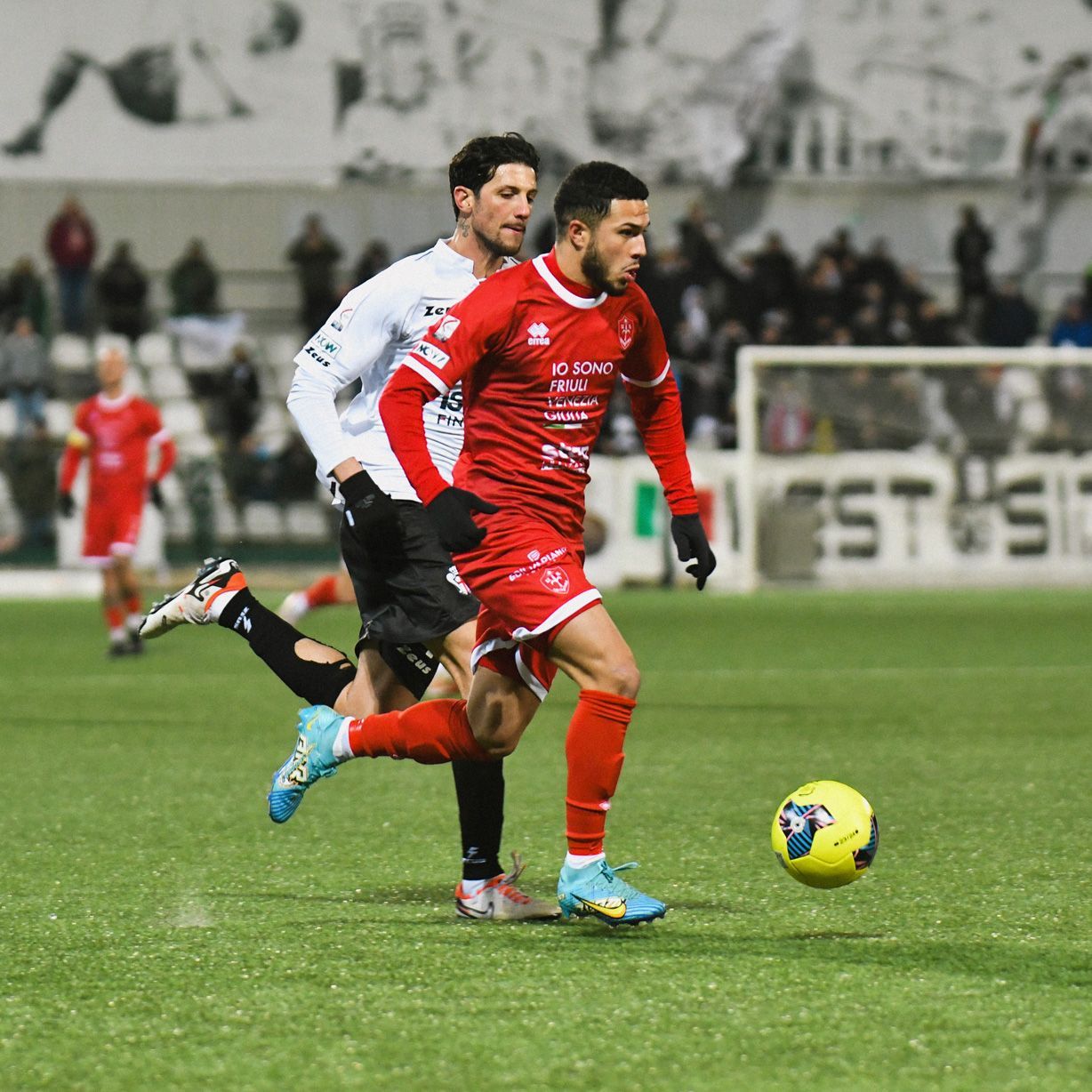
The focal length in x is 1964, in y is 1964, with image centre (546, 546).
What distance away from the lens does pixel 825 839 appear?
471cm

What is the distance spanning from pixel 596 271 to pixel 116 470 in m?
→ 9.30

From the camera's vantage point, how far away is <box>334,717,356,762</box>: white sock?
5.06 metres

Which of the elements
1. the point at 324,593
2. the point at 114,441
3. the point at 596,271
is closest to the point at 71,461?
the point at 114,441

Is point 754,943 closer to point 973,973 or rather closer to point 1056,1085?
point 973,973

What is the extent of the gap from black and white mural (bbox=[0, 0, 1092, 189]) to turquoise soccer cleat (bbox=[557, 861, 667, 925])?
19.1 meters

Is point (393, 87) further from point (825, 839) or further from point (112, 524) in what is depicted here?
point (825, 839)

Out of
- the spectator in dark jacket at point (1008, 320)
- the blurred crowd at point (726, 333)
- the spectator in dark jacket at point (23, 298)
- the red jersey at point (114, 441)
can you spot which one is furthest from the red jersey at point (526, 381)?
the spectator in dark jacket at point (1008, 320)

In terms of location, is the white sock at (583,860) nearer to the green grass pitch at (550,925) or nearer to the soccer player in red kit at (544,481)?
the soccer player in red kit at (544,481)

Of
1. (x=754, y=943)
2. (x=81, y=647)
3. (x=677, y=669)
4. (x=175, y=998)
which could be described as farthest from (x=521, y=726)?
(x=81, y=647)

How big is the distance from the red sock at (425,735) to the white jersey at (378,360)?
0.69m

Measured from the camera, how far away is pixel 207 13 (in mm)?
23156

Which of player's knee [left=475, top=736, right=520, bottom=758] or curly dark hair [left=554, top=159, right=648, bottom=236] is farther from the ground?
curly dark hair [left=554, top=159, right=648, bottom=236]

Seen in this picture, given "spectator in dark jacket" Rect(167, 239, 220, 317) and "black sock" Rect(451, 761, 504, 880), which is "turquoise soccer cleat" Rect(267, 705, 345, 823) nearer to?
"black sock" Rect(451, 761, 504, 880)

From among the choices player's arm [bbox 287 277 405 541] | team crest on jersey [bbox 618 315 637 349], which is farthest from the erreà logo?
player's arm [bbox 287 277 405 541]
